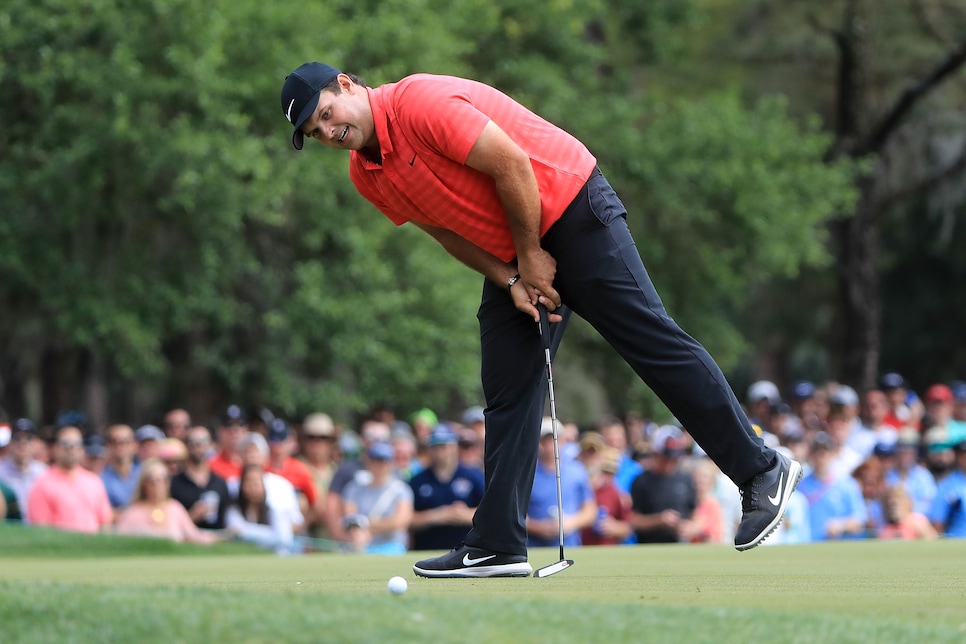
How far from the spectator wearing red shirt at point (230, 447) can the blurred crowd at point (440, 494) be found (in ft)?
0.05

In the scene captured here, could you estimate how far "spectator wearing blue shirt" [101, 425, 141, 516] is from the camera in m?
13.3

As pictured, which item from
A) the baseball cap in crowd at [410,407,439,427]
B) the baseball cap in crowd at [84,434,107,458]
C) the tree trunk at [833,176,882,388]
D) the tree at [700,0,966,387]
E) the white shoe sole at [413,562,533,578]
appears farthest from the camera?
the tree trunk at [833,176,882,388]

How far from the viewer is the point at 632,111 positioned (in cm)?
2278

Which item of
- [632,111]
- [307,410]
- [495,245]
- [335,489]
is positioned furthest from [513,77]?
[495,245]

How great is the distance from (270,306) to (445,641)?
14.7 metres

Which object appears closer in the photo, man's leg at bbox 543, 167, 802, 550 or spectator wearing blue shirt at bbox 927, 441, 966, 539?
man's leg at bbox 543, 167, 802, 550

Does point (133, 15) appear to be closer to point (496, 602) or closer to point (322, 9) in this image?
point (322, 9)

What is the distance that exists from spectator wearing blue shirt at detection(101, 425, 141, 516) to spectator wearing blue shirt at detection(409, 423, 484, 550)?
3.34 meters

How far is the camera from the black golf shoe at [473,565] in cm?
530

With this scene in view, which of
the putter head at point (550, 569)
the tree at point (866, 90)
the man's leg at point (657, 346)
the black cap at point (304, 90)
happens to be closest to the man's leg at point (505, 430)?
the putter head at point (550, 569)

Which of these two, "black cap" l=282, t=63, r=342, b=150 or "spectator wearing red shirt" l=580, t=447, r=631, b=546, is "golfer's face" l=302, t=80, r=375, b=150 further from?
"spectator wearing red shirt" l=580, t=447, r=631, b=546

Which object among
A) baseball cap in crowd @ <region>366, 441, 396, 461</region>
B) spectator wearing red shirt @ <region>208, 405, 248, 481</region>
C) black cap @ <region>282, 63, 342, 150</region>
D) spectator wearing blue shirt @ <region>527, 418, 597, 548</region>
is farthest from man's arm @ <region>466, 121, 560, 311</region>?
spectator wearing red shirt @ <region>208, 405, 248, 481</region>

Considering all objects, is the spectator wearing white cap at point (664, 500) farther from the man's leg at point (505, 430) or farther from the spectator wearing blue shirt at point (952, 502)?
the man's leg at point (505, 430)

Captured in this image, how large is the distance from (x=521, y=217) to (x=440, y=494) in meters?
6.55
